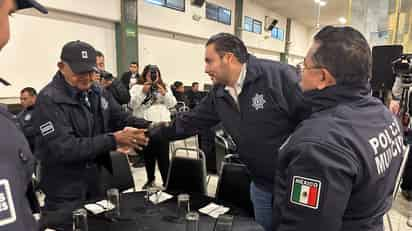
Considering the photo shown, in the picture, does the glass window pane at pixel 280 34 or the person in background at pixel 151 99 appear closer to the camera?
the person in background at pixel 151 99

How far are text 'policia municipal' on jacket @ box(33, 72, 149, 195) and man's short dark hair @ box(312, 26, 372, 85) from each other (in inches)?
50.9

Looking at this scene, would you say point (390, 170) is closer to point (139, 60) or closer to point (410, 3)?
point (410, 3)

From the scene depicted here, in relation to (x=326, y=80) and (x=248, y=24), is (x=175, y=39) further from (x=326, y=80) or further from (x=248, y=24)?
(x=326, y=80)

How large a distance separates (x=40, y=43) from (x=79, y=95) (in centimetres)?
409

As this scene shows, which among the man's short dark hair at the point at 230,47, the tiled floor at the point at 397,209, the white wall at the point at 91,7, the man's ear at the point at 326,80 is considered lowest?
the tiled floor at the point at 397,209

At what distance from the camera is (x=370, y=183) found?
822 mm

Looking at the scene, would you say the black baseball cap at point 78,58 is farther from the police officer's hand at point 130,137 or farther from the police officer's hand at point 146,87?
the police officer's hand at point 146,87

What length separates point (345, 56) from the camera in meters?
0.86

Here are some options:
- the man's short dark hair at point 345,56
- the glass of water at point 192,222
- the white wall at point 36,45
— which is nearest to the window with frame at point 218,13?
the white wall at point 36,45

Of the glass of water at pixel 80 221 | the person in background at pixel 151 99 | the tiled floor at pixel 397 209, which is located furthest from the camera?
the person in background at pixel 151 99

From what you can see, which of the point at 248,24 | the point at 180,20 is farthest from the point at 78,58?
the point at 248,24

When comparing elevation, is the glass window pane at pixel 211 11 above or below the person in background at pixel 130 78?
above

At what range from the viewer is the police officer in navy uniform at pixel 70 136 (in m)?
1.64

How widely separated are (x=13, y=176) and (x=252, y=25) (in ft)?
37.3
